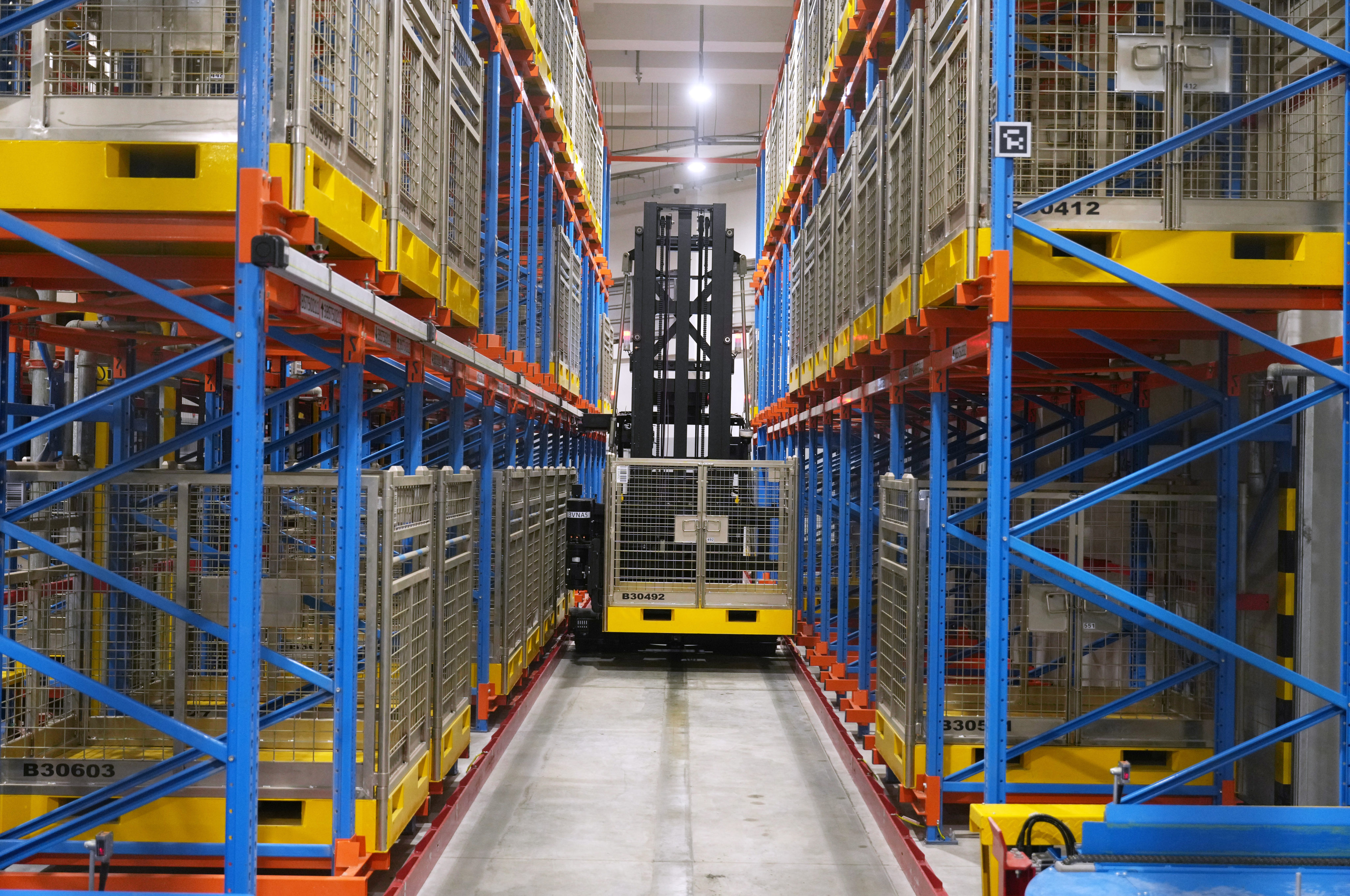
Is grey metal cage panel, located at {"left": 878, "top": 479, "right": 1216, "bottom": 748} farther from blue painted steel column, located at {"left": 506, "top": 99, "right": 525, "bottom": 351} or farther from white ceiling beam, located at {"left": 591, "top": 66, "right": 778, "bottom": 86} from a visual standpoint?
white ceiling beam, located at {"left": 591, "top": 66, "right": 778, "bottom": 86}

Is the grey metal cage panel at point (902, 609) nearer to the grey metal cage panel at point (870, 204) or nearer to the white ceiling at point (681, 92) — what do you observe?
the grey metal cage panel at point (870, 204)

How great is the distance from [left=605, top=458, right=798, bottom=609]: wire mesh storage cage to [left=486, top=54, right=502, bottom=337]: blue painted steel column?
356cm

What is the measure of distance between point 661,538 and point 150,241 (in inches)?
323

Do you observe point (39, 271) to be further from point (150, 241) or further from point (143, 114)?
point (143, 114)

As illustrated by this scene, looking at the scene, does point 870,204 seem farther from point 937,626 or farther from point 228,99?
point 228,99

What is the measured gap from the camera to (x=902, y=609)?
6770 mm

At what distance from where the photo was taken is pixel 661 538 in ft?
39.8

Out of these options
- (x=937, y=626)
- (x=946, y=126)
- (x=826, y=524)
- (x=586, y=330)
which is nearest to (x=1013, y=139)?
(x=946, y=126)

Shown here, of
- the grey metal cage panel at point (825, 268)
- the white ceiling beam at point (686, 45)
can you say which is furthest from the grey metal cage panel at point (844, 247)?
the white ceiling beam at point (686, 45)

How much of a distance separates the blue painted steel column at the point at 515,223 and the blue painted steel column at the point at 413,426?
10.0ft

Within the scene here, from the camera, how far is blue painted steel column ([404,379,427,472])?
6.27 metres

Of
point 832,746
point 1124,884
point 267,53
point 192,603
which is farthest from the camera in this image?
point 832,746

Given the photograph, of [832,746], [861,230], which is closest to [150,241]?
[861,230]

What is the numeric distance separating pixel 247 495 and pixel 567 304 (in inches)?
399
